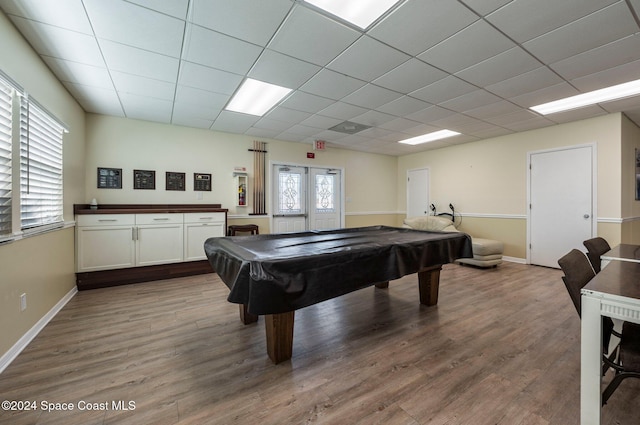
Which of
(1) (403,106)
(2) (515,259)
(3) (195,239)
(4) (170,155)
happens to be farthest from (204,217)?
(2) (515,259)

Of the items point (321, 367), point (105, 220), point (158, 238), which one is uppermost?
point (105, 220)

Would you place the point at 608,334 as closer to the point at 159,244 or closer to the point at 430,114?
the point at 430,114

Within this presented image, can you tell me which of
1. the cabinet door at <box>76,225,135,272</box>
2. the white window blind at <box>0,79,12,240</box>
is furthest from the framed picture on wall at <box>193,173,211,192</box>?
the white window blind at <box>0,79,12,240</box>

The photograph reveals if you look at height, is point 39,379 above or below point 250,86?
below

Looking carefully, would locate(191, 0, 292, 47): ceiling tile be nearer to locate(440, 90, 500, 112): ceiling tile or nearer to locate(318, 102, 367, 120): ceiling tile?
locate(318, 102, 367, 120): ceiling tile

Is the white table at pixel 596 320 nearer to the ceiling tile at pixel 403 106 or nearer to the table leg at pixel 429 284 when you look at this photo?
the table leg at pixel 429 284

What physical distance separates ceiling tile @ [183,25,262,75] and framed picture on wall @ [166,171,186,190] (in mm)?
2579

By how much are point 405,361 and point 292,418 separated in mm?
965

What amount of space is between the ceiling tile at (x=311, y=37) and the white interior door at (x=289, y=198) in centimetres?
337

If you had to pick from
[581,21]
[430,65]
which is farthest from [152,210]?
[581,21]

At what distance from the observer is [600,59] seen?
2631 millimetres

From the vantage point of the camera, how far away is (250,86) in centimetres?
332

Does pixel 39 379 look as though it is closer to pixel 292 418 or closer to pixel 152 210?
pixel 292 418

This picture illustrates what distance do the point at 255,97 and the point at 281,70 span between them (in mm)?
937
